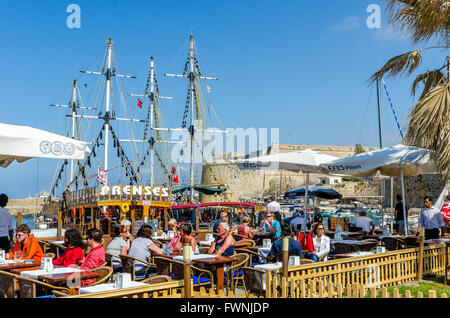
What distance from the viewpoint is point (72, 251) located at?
296 inches

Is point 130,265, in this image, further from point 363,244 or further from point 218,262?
point 363,244

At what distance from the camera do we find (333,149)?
10800 centimetres

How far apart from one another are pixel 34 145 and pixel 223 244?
3.53 m

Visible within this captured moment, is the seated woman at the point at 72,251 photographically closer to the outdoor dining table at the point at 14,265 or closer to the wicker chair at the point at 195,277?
the outdoor dining table at the point at 14,265

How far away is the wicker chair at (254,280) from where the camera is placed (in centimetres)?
623

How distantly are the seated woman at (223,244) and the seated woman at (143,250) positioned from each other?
1.00 metres

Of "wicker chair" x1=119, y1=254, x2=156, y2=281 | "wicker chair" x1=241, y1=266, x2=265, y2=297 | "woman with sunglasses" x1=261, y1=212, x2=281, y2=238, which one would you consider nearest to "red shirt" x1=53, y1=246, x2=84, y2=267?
"wicker chair" x1=119, y1=254, x2=156, y2=281

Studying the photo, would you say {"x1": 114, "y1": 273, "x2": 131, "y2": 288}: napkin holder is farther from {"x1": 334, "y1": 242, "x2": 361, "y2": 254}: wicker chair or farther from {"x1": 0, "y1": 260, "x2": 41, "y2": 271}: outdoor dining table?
{"x1": 334, "y1": 242, "x2": 361, "y2": 254}: wicker chair

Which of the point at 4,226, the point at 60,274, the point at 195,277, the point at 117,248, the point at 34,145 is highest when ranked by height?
the point at 34,145

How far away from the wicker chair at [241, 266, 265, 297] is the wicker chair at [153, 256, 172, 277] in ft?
4.76

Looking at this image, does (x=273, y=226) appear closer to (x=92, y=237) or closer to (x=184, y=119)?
(x=92, y=237)

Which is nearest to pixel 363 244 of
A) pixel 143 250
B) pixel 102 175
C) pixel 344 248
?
pixel 344 248
